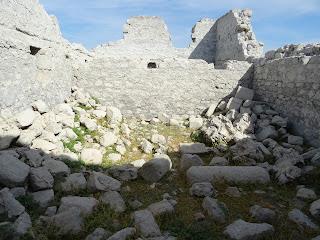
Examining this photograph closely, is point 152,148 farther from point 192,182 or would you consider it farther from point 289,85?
point 289,85

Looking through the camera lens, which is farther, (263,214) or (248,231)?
(263,214)

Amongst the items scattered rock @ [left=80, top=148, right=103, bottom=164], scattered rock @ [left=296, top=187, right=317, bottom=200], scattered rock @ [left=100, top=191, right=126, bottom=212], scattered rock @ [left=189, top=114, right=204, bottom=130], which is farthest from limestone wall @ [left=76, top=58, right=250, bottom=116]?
scattered rock @ [left=296, top=187, right=317, bottom=200]

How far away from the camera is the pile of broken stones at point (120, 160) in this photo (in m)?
4.35

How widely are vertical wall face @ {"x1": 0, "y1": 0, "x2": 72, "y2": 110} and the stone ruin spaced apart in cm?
3

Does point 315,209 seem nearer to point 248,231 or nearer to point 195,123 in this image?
point 248,231

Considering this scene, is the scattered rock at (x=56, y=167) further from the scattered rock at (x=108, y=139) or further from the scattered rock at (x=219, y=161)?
the scattered rock at (x=219, y=161)

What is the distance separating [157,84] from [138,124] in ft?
4.78

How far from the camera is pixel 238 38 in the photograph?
504 inches

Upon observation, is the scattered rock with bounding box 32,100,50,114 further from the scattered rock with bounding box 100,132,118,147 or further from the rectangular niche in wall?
the scattered rock with bounding box 100,132,118,147

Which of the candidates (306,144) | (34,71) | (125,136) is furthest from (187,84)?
(34,71)

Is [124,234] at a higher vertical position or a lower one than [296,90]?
lower

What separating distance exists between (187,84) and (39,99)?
4355 millimetres

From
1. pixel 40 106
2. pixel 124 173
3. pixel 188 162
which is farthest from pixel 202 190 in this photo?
pixel 40 106

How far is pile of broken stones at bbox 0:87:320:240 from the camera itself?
4.35 metres
